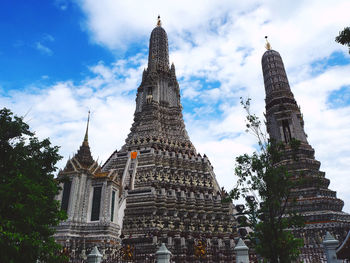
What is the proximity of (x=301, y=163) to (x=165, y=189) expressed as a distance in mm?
17349

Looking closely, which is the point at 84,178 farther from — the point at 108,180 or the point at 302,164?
the point at 302,164

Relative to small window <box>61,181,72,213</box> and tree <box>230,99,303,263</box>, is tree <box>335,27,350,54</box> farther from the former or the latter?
small window <box>61,181,72,213</box>

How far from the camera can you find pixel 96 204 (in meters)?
27.3

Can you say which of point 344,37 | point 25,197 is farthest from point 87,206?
point 344,37

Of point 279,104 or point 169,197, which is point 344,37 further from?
point 279,104

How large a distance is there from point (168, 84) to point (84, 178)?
A: 30.4 metres

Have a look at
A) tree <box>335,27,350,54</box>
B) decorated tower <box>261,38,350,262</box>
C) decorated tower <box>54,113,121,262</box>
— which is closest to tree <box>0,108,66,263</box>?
decorated tower <box>54,113,121,262</box>

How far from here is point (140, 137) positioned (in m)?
43.1

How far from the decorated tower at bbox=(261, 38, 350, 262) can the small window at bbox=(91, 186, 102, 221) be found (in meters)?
17.4

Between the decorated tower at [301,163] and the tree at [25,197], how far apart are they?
53.2 ft

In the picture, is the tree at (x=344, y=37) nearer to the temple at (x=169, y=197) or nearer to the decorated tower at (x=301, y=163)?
the temple at (x=169, y=197)

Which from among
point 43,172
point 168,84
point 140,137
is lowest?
point 43,172

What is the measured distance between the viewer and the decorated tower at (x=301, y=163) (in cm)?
2803

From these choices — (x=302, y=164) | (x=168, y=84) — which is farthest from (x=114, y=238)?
(x=168, y=84)
